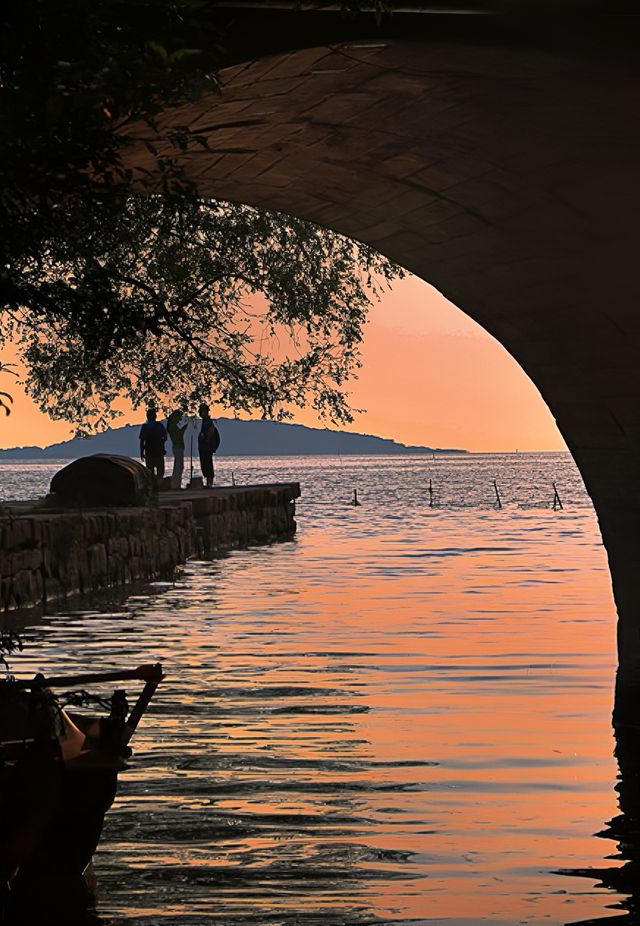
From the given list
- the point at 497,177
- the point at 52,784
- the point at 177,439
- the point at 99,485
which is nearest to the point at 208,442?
the point at 177,439

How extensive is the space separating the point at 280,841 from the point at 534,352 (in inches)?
254

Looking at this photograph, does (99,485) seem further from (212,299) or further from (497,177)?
(497,177)

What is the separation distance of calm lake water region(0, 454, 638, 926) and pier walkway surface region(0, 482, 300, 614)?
1.14 metres

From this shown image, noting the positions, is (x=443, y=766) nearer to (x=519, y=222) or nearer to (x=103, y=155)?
(x=519, y=222)

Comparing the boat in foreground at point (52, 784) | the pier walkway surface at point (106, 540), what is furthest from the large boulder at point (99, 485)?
the boat in foreground at point (52, 784)

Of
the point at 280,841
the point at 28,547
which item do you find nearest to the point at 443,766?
the point at 280,841

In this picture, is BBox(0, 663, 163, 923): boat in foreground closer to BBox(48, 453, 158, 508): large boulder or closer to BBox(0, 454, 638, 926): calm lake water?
BBox(0, 454, 638, 926): calm lake water

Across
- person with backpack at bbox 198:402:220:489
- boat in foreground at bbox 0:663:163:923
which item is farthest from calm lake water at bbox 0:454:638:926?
person with backpack at bbox 198:402:220:489

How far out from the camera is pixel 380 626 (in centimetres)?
2111

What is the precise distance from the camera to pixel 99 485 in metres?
31.4

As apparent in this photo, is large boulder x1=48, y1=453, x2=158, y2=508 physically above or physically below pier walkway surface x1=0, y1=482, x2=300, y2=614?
above

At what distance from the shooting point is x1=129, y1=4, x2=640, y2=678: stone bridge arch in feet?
33.7

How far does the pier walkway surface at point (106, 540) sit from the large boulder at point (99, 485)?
0.40 metres

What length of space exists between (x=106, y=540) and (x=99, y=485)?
3.96 meters
